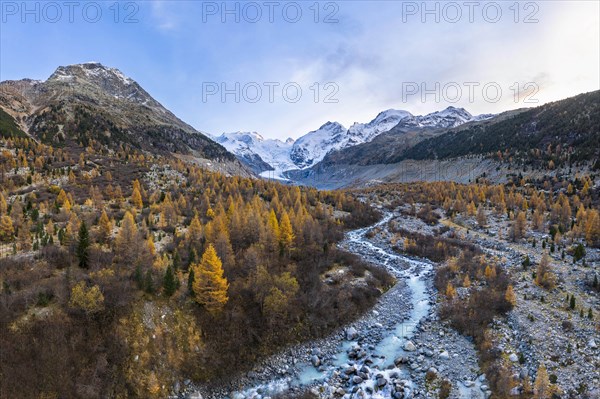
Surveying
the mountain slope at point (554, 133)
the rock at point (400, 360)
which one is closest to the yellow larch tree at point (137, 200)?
the rock at point (400, 360)

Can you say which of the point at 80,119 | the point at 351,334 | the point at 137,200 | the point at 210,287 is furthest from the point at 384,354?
the point at 80,119

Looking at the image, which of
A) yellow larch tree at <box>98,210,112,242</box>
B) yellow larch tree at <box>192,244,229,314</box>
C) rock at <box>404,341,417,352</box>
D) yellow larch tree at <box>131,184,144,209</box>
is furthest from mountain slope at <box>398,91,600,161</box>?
Result: yellow larch tree at <box>98,210,112,242</box>

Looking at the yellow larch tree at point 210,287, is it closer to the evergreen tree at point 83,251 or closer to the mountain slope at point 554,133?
the evergreen tree at point 83,251

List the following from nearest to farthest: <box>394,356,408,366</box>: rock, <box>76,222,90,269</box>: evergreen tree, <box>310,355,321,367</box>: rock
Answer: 1. <box>394,356,408,366</box>: rock
2. <box>310,355,321,367</box>: rock
3. <box>76,222,90,269</box>: evergreen tree

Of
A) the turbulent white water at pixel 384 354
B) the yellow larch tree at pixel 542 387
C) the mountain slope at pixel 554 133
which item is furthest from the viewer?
the mountain slope at pixel 554 133

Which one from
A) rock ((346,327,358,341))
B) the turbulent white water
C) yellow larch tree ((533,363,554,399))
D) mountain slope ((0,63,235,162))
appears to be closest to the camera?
yellow larch tree ((533,363,554,399))

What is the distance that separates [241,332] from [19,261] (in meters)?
21.8

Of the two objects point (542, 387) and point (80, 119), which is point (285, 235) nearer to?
point (542, 387)

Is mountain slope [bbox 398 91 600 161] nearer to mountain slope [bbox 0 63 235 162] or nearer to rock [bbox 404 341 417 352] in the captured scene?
rock [bbox 404 341 417 352]

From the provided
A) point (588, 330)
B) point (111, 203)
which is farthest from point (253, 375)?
point (111, 203)

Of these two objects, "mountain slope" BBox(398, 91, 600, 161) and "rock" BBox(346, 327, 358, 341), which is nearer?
"rock" BBox(346, 327, 358, 341)

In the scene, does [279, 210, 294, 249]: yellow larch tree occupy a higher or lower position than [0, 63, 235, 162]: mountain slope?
lower

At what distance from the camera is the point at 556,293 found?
34344 mm

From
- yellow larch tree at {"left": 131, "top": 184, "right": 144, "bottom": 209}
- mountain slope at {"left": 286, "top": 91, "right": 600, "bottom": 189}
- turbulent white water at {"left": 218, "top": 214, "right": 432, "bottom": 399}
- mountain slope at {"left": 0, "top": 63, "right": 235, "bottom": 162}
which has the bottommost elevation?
turbulent white water at {"left": 218, "top": 214, "right": 432, "bottom": 399}
